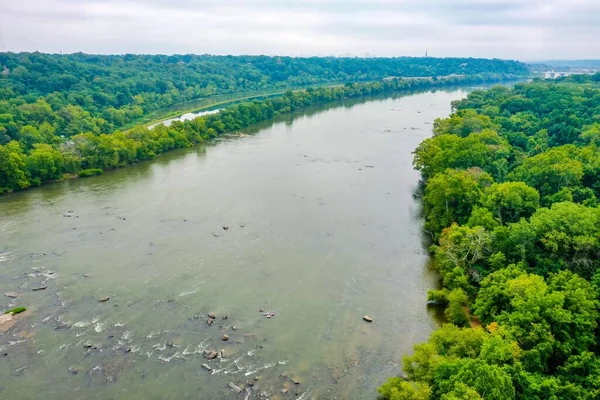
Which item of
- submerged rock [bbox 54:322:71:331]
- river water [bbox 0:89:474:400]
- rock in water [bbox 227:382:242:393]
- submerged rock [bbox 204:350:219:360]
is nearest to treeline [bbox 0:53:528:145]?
river water [bbox 0:89:474:400]

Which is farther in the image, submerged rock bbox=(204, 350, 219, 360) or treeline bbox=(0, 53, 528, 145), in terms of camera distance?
treeline bbox=(0, 53, 528, 145)

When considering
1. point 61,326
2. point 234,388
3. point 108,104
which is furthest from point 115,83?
point 234,388

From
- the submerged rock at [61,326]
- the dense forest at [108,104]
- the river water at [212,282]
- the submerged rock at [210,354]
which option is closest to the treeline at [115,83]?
the dense forest at [108,104]

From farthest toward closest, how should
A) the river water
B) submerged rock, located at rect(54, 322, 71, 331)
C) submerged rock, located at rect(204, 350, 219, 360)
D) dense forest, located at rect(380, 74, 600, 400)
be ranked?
1. submerged rock, located at rect(54, 322, 71, 331)
2. submerged rock, located at rect(204, 350, 219, 360)
3. the river water
4. dense forest, located at rect(380, 74, 600, 400)

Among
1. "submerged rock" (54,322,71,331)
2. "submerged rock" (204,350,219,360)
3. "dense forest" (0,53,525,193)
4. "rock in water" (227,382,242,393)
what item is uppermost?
"dense forest" (0,53,525,193)

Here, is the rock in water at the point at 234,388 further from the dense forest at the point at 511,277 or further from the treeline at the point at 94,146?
the treeline at the point at 94,146

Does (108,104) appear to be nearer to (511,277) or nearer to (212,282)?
(212,282)

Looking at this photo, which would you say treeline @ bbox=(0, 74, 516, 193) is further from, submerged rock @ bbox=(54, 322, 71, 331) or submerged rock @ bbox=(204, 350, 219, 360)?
submerged rock @ bbox=(204, 350, 219, 360)
